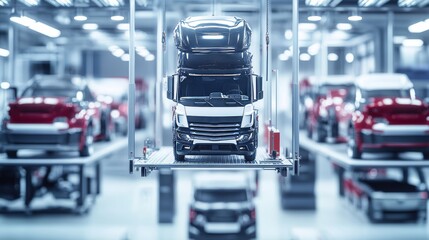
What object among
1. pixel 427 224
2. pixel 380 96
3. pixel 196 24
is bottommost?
pixel 427 224

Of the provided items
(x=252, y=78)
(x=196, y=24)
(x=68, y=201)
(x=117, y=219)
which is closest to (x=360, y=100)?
(x=252, y=78)

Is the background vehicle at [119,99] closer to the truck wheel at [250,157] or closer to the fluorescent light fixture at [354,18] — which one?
the fluorescent light fixture at [354,18]

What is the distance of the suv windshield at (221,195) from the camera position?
10969 millimetres

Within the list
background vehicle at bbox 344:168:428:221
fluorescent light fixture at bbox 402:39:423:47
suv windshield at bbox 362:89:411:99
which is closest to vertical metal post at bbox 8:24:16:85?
suv windshield at bbox 362:89:411:99

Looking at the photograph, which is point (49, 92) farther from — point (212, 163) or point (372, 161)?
point (372, 161)

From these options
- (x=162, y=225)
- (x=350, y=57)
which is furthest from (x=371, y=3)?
(x=350, y=57)

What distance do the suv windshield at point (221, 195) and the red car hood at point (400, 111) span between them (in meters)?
4.20

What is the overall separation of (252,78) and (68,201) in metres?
10.6

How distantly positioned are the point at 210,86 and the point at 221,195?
5251mm

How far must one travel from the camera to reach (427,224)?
12586 mm

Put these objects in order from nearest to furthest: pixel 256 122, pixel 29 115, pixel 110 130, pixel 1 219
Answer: pixel 256 122 → pixel 29 115 → pixel 110 130 → pixel 1 219

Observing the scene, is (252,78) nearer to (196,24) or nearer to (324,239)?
(196,24)

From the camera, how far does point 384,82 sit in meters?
9.59

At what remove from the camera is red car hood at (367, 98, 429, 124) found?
7918 mm
